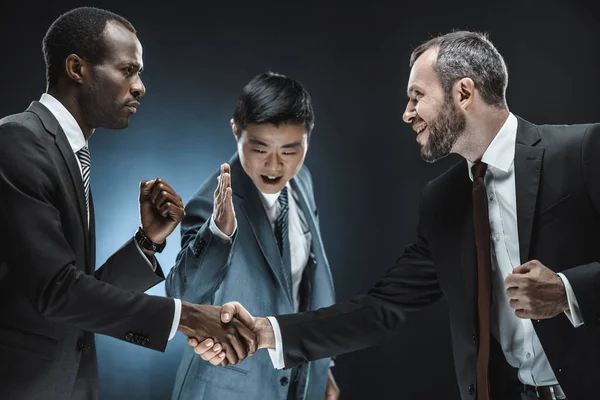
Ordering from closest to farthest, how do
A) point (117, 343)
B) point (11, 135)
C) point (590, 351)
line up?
point (11, 135) < point (590, 351) < point (117, 343)

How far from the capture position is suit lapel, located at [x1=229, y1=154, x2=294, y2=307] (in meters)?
2.61

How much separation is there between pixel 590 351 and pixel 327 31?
2.05 meters

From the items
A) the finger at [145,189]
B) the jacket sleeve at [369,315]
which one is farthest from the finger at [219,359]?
the finger at [145,189]

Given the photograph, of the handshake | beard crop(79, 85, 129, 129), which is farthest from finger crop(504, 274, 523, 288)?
beard crop(79, 85, 129, 129)

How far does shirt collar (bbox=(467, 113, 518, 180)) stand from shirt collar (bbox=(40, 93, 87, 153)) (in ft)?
3.79

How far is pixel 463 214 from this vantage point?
2383 mm

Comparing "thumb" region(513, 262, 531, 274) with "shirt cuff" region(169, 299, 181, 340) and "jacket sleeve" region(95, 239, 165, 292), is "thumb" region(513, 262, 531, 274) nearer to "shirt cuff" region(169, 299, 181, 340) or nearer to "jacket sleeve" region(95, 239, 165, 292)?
"shirt cuff" region(169, 299, 181, 340)

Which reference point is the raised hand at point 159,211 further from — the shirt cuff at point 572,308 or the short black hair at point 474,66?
the shirt cuff at point 572,308

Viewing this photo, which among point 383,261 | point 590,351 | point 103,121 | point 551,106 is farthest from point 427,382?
point 103,121

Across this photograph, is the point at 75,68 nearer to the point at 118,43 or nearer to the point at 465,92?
the point at 118,43

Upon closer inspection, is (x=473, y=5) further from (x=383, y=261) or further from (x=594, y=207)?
(x=594, y=207)

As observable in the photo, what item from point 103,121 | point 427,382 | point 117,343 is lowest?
point 427,382

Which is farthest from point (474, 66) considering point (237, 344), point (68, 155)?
point (68, 155)

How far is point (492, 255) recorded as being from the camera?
2.28 m
